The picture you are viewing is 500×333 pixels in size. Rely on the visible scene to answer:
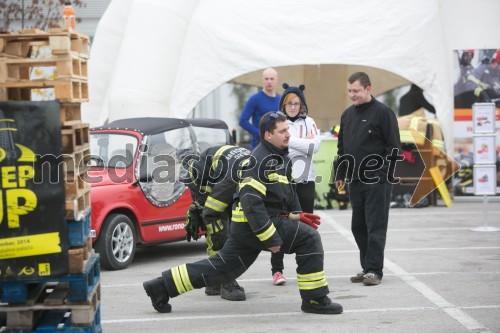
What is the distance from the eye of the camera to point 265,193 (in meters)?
7.66

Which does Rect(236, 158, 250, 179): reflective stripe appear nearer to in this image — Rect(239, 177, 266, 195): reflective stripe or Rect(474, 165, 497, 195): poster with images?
Rect(239, 177, 266, 195): reflective stripe

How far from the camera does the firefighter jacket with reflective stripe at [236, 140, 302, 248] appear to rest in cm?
751

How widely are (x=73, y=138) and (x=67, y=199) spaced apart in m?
0.41

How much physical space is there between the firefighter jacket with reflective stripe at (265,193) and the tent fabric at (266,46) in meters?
11.0

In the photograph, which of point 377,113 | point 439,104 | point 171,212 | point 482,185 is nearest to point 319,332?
point 377,113

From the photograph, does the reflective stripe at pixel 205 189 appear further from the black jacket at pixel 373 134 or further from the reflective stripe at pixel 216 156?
the black jacket at pixel 373 134

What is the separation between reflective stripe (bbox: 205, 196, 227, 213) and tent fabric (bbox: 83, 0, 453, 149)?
10.6 m

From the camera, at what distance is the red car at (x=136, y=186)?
420 inches

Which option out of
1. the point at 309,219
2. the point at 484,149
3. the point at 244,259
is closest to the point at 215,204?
the point at 244,259

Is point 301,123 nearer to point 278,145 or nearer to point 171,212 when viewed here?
point 278,145

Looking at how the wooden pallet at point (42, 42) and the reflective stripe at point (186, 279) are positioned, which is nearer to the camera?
the wooden pallet at point (42, 42)

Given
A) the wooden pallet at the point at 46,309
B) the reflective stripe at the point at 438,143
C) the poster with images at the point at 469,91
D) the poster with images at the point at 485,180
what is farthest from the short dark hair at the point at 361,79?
the poster with images at the point at 469,91

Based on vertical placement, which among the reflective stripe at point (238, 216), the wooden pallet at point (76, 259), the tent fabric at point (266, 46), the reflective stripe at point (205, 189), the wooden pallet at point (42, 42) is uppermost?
the tent fabric at point (266, 46)

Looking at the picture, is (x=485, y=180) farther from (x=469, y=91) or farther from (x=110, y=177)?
(x=110, y=177)
